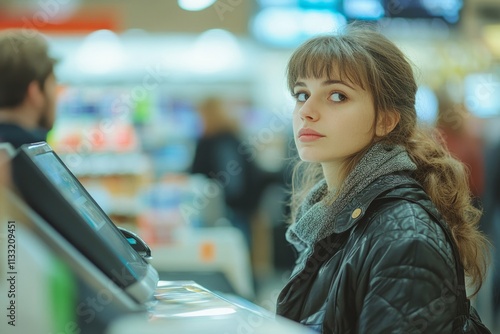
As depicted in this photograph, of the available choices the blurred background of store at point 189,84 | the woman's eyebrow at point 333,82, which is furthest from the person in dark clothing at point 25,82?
the blurred background of store at point 189,84

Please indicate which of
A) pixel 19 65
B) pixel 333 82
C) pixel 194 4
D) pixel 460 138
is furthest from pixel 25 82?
pixel 194 4

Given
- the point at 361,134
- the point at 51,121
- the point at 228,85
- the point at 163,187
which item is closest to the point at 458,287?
the point at 361,134

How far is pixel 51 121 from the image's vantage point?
2945mm

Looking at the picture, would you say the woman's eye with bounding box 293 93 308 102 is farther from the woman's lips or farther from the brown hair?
the brown hair

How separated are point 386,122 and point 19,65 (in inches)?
62.7

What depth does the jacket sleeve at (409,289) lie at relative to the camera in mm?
1433

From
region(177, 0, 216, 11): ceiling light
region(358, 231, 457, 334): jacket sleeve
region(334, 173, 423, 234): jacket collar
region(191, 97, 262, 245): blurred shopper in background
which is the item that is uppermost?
region(334, 173, 423, 234): jacket collar

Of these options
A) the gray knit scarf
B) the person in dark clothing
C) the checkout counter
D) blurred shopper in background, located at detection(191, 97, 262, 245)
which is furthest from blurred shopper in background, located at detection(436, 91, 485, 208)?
the checkout counter

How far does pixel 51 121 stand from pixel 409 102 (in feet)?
5.26

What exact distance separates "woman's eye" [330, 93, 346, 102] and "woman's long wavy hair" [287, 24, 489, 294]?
5cm

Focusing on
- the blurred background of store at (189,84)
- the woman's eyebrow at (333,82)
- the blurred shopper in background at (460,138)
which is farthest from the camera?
the blurred background of store at (189,84)

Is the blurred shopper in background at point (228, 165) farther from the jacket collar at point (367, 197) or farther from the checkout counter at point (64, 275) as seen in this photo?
the checkout counter at point (64, 275)

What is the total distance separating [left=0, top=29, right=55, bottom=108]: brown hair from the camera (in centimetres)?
277

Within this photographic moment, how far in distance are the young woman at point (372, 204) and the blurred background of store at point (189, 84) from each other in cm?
353
